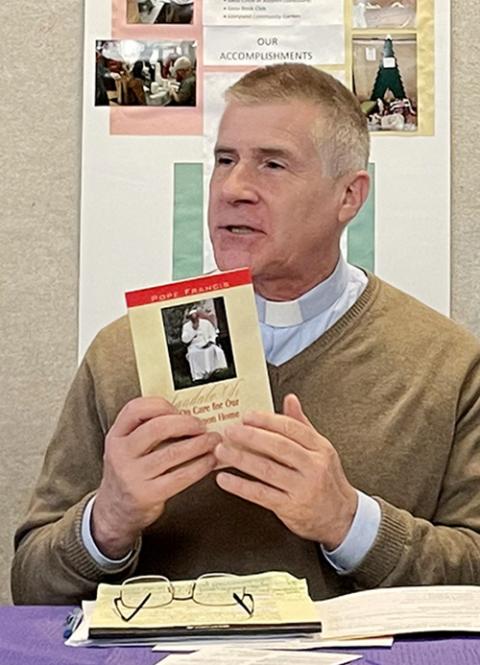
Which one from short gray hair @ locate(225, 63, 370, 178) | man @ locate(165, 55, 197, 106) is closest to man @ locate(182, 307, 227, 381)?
short gray hair @ locate(225, 63, 370, 178)

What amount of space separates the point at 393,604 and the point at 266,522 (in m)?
0.34

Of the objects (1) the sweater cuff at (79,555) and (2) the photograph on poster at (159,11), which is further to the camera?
(2) the photograph on poster at (159,11)

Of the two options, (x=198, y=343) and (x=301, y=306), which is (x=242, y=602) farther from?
(x=301, y=306)

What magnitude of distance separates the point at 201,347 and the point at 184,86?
34.0 inches

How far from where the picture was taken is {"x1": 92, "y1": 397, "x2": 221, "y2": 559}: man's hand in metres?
1.26

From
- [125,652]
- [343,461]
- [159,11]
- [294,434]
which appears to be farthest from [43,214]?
[125,652]

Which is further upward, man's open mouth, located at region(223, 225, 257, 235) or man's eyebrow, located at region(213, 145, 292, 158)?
man's eyebrow, located at region(213, 145, 292, 158)

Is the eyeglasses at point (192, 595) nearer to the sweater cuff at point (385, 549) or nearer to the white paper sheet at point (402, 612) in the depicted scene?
the white paper sheet at point (402, 612)

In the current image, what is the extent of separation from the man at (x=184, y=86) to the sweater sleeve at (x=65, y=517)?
0.59m

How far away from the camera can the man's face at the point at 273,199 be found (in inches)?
59.8

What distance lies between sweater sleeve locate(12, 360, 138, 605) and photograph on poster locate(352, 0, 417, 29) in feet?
2.74

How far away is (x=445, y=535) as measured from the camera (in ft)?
4.55

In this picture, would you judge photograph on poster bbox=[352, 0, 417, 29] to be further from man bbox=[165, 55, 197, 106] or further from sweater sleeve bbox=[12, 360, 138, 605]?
sweater sleeve bbox=[12, 360, 138, 605]

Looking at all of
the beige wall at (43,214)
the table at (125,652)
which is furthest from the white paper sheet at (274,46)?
the table at (125,652)
